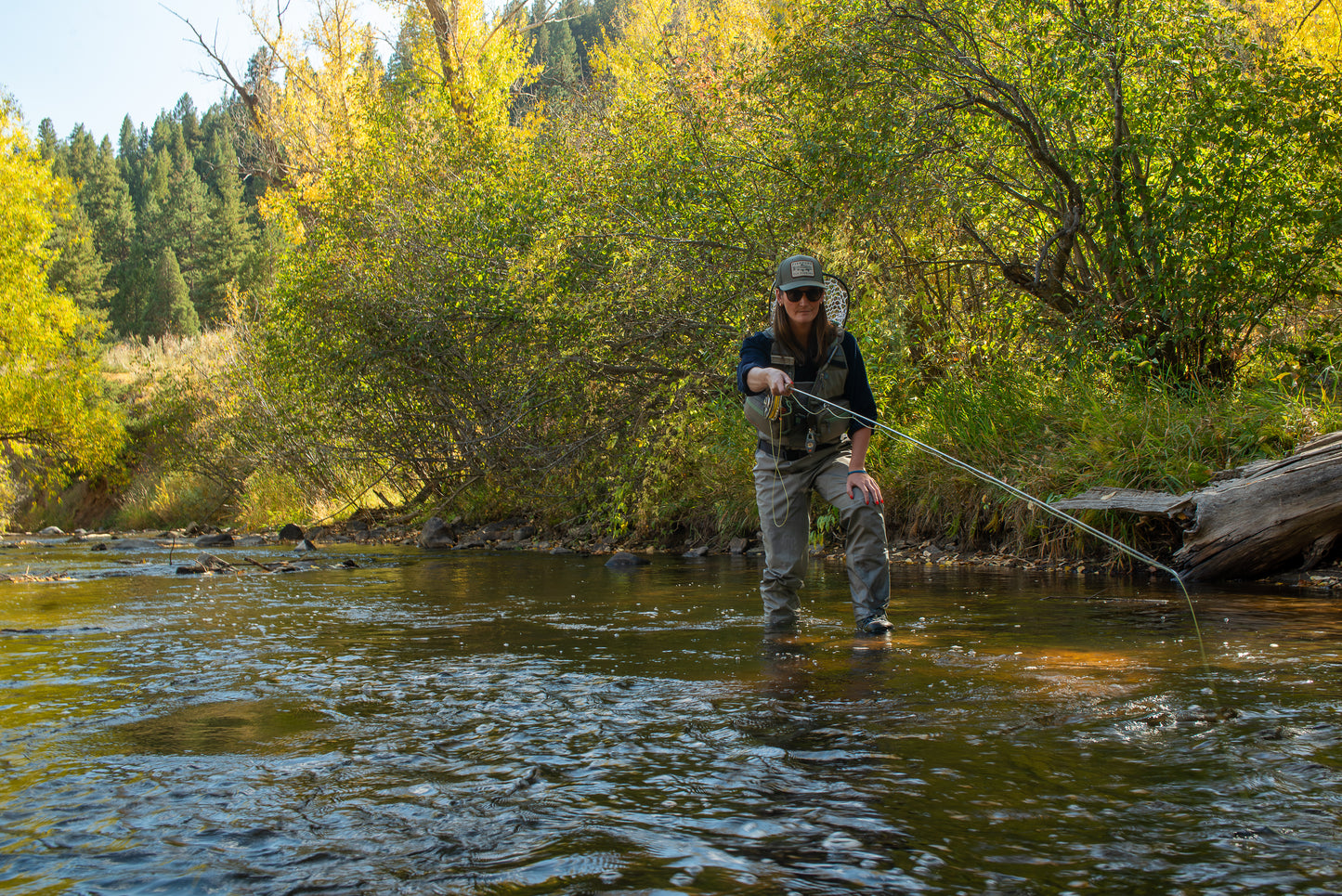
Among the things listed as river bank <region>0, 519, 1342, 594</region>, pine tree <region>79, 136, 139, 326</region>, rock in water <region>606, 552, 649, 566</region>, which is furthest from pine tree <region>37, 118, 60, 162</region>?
rock in water <region>606, 552, 649, 566</region>

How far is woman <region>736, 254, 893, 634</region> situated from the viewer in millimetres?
5562

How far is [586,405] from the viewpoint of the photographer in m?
13.0

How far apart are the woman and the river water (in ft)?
1.19

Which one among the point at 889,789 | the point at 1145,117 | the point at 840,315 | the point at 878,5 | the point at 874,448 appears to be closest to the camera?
the point at 889,789

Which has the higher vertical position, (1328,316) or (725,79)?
(725,79)

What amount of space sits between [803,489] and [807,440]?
33cm

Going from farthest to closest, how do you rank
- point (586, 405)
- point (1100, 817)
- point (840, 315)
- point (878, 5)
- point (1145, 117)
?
→ point (586, 405) < point (878, 5) < point (1145, 117) < point (840, 315) < point (1100, 817)

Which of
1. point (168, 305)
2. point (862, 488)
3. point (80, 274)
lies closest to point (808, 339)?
point (862, 488)

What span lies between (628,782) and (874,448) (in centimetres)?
817

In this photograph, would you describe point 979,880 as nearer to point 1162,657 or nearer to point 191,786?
point 191,786

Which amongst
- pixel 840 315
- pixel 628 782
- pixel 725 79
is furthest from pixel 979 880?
pixel 725 79

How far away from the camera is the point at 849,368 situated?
226 inches

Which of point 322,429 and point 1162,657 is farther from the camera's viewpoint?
point 322,429

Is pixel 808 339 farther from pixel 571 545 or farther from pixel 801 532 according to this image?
pixel 571 545
